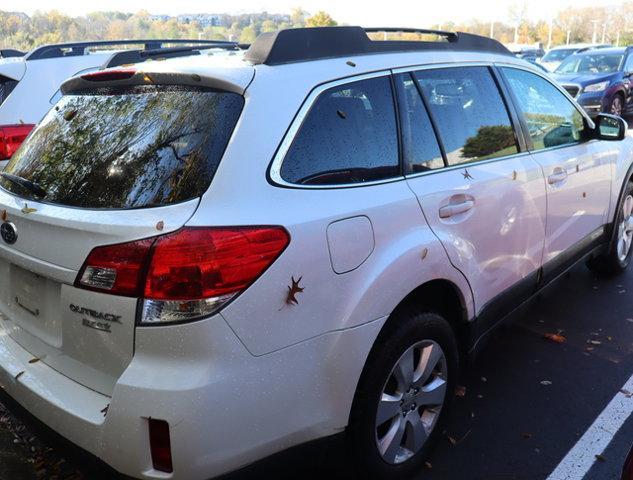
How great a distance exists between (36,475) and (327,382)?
155 centimetres

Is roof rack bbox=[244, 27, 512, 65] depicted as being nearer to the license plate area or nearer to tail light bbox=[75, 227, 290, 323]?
tail light bbox=[75, 227, 290, 323]

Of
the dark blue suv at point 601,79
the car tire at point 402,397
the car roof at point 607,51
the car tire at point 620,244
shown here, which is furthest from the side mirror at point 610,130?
the car roof at point 607,51

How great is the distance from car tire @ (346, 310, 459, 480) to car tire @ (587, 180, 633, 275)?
104 inches

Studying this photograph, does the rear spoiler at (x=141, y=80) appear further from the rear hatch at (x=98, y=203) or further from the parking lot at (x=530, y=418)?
the parking lot at (x=530, y=418)

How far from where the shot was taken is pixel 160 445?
1866 mm

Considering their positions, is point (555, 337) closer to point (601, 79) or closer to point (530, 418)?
point (530, 418)

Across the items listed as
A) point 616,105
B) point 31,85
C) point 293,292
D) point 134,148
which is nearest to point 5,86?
point 31,85

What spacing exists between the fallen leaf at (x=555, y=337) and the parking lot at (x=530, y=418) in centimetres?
3

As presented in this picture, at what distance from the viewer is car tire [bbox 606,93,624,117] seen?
13.8 meters

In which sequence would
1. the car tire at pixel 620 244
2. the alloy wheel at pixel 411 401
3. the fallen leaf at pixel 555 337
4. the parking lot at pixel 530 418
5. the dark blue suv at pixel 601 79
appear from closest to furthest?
the alloy wheel at pixel 411 401 → the parking lot at pixel 530 418 → the fallen leaf at pixel 555 337 → the car tire at pixel 620 244 → the dark blue suv at pixel 601 79

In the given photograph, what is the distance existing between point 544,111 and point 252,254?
8.63 ft

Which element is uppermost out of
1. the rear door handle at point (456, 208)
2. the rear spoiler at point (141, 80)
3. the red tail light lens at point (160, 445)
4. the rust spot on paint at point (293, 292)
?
the rear spoiler at point (141, 80)

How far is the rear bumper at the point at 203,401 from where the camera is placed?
1.83m

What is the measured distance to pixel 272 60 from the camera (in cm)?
224
